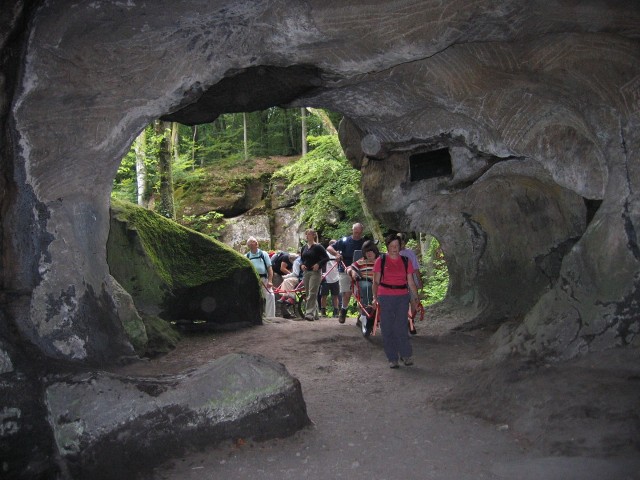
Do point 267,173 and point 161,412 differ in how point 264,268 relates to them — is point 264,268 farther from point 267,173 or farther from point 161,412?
point 267,173

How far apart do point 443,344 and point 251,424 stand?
417cm

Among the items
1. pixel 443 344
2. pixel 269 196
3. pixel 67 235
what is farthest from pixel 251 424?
pixel 269 196

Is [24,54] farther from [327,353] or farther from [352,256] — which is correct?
[352,256]

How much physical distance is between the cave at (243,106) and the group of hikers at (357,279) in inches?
49.7

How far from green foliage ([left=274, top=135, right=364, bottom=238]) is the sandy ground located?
1156 centimetres

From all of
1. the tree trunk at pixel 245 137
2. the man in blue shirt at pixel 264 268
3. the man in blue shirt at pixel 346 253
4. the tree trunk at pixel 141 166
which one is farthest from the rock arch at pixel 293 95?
the tree trunk at pixel 245 137

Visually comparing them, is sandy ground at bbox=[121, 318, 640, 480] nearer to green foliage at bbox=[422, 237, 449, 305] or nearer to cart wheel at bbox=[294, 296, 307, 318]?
cart wheel at bbox=[294, 296, 307, 318]

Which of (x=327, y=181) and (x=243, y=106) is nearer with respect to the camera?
(x=243, y=106)

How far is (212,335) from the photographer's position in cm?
911

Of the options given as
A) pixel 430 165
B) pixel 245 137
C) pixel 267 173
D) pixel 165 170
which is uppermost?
pixel 245 137

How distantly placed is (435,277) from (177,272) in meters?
8.86

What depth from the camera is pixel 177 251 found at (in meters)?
9.19

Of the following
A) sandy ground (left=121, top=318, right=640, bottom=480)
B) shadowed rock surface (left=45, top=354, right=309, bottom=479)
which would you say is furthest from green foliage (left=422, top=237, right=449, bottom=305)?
shadowed rock surface (left=45, top=354, right=309, bottom=479)

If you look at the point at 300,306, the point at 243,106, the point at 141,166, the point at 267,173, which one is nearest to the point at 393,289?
the point at 243,106
